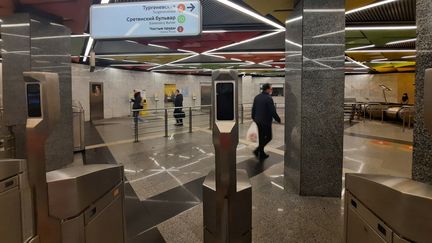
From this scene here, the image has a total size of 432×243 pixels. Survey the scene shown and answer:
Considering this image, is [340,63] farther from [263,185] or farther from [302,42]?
[263,185]

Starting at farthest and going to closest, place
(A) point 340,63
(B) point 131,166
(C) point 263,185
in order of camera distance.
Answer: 1. (B) point 131,166
2. (C) point 263,185
3. (A) point 340,63

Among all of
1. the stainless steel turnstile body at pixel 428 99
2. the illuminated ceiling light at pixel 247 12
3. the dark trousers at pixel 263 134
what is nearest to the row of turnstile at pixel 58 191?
the stainless steel turnstile body at pixel 428 99

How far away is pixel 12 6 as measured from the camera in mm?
4082

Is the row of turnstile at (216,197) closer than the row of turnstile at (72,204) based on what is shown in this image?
Yes

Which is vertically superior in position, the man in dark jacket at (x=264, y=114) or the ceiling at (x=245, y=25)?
the ceiling at (x=245, y=25)

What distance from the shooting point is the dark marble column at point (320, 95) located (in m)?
3.41

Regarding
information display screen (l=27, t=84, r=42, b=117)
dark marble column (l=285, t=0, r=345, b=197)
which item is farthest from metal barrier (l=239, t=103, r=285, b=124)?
information display screen (l=27, t=84, r=42, b=117)

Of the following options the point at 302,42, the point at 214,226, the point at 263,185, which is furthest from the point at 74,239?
the point at 302,42

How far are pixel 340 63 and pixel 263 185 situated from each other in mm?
1899

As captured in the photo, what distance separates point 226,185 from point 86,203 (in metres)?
0.82

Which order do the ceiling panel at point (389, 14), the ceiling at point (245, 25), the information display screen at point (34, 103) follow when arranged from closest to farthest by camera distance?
the information display screen at point (34, 103)
the ceiling at point (245, 25)
the ceiling panel at point (389, 14)

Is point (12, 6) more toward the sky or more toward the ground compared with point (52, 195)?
more toward the sky

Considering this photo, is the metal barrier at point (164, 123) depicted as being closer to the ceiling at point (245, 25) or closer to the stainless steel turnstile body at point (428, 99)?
the ceiling at point (245, 25)

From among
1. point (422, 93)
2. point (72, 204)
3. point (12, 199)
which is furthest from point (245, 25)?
point (72, 204)
